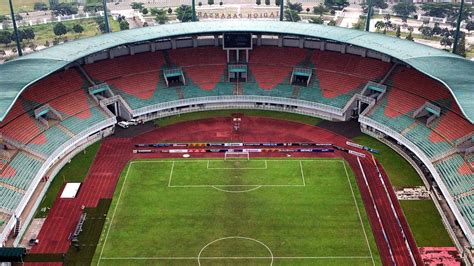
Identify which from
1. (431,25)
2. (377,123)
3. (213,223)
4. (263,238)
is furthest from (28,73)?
(431,25)

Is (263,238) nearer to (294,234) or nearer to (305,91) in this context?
(294,234)

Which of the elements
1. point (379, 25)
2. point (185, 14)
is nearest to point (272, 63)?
point (185, 14)

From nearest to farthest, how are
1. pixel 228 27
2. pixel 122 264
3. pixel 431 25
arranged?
pixel 122 264 → pixel 228 27 → pixel 431 25

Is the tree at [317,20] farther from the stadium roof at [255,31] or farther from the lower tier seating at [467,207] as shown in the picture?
the lower tier seating at [467,207]

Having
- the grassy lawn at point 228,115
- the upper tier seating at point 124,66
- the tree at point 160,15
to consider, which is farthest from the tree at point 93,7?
the grassy lawn at point 228,115

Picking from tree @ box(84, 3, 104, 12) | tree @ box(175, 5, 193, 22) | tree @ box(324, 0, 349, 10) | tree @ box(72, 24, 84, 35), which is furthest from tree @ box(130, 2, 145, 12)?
tree @ box(324, 0, 349, 10)

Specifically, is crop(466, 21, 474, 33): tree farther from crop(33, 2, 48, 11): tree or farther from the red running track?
crop(33, 2, 48, 11): tree

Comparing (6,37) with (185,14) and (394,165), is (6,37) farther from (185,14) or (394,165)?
(394,165)

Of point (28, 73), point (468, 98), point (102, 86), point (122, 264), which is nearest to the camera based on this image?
point (122, 264)
